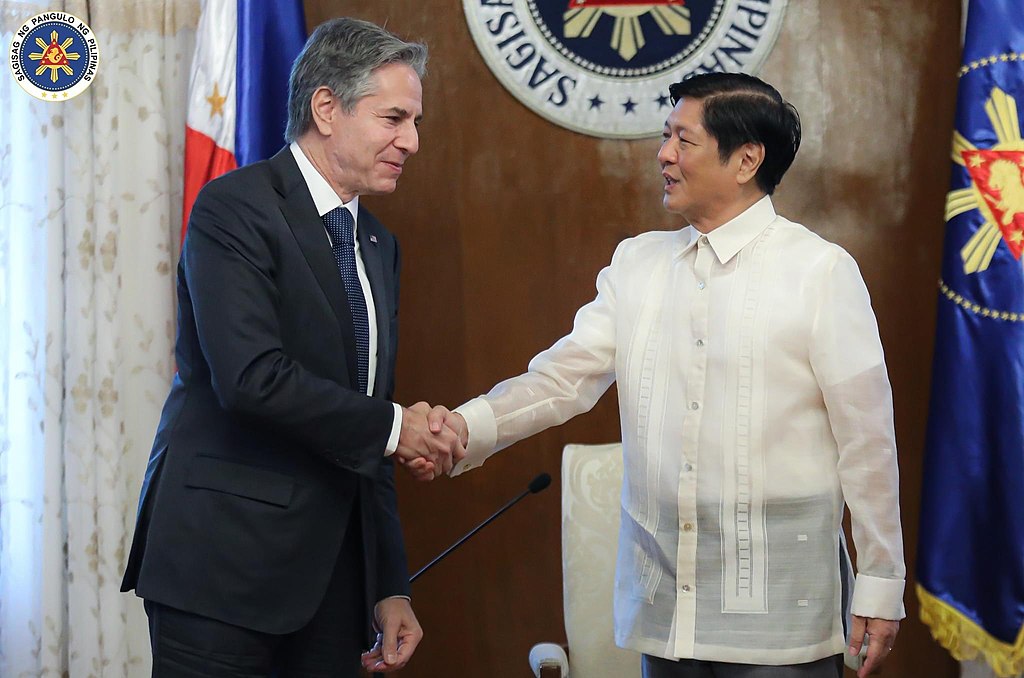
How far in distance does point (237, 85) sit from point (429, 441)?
4.93 feet

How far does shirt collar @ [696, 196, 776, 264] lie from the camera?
194cm

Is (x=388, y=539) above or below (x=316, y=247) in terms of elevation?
below

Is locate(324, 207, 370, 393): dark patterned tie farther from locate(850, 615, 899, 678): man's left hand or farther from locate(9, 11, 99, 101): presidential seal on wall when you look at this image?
locate(9, 11, 99, 101): presidential seal on wall

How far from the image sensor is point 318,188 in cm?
202

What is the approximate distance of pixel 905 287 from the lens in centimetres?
334

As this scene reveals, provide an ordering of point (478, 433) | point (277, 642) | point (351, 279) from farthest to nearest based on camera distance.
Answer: point (478, 433) < point (351, 279) < point (277, 642)

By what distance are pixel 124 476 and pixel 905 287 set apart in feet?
8.11

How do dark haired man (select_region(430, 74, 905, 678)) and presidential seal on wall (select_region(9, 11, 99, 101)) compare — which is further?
presidential seal on wall (select_region(9, 11, 99, 101))

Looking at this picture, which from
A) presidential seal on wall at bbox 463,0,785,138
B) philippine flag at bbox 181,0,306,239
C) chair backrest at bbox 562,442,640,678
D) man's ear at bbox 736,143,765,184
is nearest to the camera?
man's ear at bbox 736,143,765,184

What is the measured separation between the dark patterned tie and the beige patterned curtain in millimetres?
1382

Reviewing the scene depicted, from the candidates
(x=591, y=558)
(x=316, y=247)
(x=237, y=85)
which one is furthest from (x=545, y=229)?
(x=316, y=247)

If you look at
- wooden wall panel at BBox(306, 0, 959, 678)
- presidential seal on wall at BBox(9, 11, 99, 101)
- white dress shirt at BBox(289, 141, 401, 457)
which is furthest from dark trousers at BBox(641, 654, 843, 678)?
presidential seal on wall at BBox(9, 11, 99, 101)

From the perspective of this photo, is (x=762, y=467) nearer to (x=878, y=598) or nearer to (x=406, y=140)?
(x=878, y=598)

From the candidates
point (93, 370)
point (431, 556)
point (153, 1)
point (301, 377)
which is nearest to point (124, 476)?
point (93, 370)
